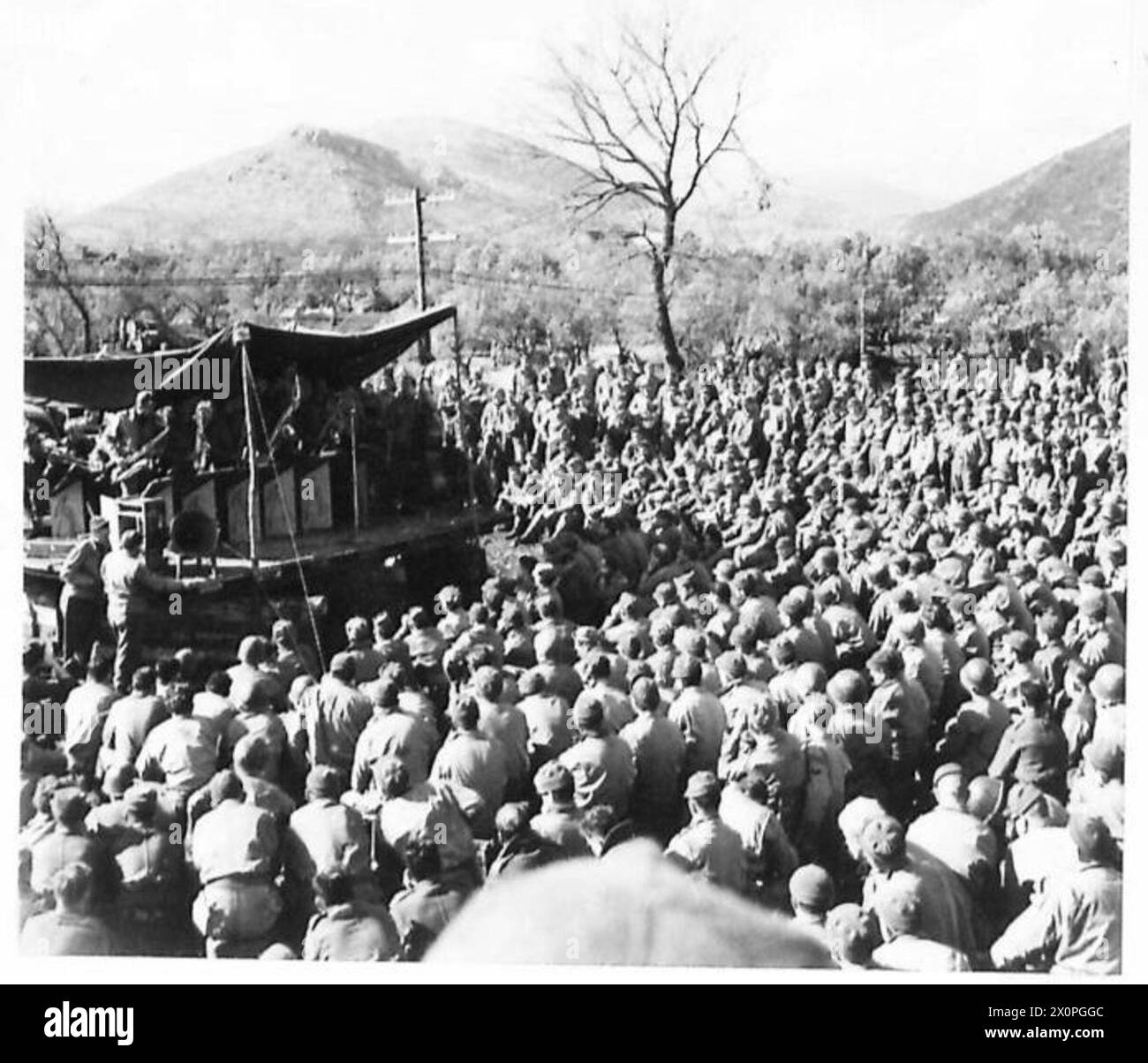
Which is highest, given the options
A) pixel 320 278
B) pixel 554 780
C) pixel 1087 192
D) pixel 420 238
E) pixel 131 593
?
pixel 1087 192

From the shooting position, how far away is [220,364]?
6.67 meters

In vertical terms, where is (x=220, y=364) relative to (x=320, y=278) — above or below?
below

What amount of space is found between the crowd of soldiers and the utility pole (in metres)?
0.42

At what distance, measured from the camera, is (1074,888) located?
5691 mm

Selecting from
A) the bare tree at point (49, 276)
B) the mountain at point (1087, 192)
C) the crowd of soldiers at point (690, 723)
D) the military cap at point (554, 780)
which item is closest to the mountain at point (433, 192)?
the bare tree at point (49, 276)

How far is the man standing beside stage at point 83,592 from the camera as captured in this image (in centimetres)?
673

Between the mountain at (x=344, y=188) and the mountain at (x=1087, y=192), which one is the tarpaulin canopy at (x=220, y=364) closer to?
the mountain at (x=344, y=188)

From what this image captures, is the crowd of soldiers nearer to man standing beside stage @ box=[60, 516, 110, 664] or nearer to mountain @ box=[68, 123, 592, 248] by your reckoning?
man standing beside stage @ box=[60, 516, 110, 664]

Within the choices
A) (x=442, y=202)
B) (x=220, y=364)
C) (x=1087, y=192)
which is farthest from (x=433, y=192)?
(x=1087, y=192)

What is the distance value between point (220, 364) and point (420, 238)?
3.11ft

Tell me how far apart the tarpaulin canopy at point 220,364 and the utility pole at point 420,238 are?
70 mm

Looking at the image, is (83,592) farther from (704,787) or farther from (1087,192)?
(1087,192)

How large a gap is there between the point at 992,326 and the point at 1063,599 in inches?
44.1

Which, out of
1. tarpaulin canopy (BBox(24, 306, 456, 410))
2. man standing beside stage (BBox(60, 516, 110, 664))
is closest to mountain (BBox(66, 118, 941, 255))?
tarpaulin canopy (BBox(24, 306, 456, 410))
